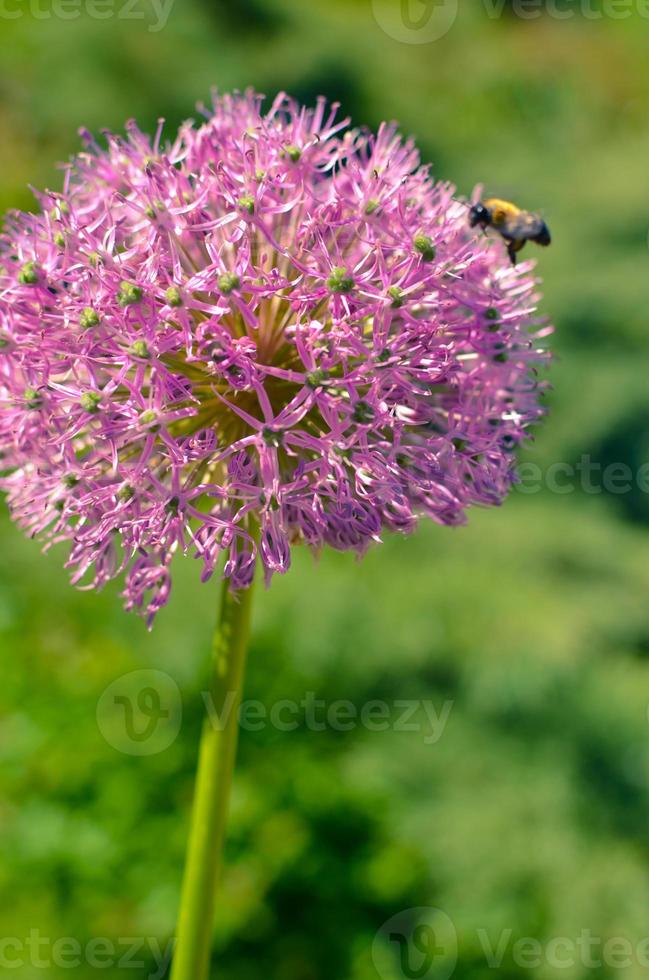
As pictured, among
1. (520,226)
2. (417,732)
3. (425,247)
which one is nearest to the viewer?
(425,247)

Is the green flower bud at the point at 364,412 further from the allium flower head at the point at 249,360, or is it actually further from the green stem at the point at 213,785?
the green stem at the point at 213,785

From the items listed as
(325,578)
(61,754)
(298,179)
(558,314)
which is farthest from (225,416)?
(558,314)

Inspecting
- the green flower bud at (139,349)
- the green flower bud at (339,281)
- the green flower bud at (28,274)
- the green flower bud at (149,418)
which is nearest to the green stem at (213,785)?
the green flower bud at (149,418)

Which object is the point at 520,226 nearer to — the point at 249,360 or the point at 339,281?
the point at 339,281

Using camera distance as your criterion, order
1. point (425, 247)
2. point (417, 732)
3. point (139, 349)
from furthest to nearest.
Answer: point (417, 732)
point (425, 247)
point (139, 349)

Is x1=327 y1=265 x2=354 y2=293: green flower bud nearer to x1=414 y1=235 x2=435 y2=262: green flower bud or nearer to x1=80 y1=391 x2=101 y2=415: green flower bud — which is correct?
x1=414 y1=235 x2=435 y2=262: green flower bud

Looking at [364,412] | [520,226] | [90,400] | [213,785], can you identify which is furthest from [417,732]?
[90,400]

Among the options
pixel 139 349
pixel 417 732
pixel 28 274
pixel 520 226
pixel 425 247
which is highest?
pixel 520 226

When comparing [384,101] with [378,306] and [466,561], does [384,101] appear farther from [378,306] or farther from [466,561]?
[378,306]
